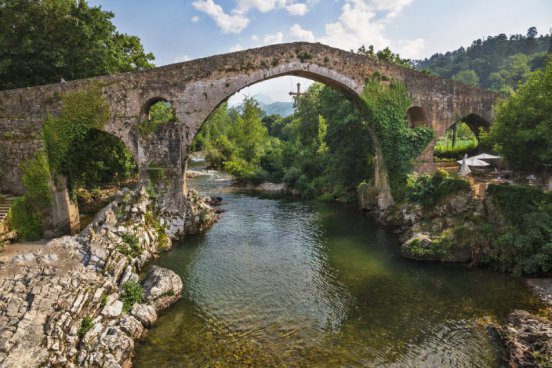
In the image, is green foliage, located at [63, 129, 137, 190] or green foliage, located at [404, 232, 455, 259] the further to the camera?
green foliage, located at [63, 129, 137, 190]

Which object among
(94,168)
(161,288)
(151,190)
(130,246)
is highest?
(94,168)

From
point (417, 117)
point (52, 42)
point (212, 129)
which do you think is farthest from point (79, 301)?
point (212, 129)

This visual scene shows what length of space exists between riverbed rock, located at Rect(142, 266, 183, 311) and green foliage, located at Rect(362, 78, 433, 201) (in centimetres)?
1226

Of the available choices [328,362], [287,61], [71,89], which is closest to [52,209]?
[71,89]

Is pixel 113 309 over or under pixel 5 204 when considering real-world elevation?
under

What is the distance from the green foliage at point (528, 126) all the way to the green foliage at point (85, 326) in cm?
1460

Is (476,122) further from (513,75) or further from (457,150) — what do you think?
(513,75)

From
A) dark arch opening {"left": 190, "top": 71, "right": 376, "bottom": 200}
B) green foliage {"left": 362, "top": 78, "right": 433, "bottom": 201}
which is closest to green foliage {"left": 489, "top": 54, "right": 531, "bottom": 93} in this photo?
dark arch opening {"left": 190, "top": 71, "right": 376, "bottom": 200}

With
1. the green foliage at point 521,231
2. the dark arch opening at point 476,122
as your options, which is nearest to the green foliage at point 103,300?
the green foliage at point 521,231

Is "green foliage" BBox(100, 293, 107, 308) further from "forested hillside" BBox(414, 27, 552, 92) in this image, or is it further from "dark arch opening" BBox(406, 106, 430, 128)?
"forested hillside" BBox(414, 27, 552, 92)

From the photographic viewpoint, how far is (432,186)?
54.3ft

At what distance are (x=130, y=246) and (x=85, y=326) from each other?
191 inches

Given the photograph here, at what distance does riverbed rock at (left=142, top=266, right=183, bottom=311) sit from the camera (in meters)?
10.5

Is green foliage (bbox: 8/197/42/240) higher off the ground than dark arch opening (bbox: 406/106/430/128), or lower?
lower
